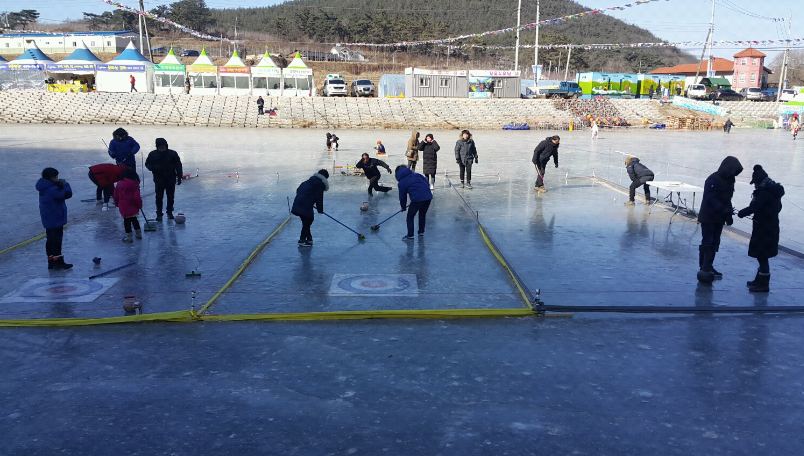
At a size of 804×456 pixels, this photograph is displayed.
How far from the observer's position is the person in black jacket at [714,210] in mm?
7888

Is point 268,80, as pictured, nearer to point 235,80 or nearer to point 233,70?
point 235,80

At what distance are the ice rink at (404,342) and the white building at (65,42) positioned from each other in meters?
82.1

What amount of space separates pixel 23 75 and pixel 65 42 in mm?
43277

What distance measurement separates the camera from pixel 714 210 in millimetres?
7914

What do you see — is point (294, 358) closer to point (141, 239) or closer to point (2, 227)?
point (141, 239)

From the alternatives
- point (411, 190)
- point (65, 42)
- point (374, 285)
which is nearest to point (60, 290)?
point (374, 285)

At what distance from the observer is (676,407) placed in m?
4.83

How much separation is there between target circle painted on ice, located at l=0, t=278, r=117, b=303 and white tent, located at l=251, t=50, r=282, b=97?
41772mm

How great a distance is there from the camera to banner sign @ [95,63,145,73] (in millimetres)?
46688

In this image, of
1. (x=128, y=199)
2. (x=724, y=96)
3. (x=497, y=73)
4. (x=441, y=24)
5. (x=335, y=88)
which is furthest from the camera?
(x=441, y=24)

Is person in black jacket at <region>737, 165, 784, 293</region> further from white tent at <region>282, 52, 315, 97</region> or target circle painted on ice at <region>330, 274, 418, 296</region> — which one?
white tent at <region>282, 52, 315, 97</region>

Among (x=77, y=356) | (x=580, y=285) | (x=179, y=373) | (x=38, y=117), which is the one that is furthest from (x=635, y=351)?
(x=38, y=117)

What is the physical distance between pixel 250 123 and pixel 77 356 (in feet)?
118

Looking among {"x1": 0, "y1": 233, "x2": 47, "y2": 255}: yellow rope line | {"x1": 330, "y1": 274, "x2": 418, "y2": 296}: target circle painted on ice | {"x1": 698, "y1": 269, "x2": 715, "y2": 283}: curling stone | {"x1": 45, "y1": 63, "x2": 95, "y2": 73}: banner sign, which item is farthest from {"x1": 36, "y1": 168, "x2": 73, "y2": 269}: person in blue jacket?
{"x1": 45, "y1": 63, "x2": 95, "y2": 73}: banner sign
